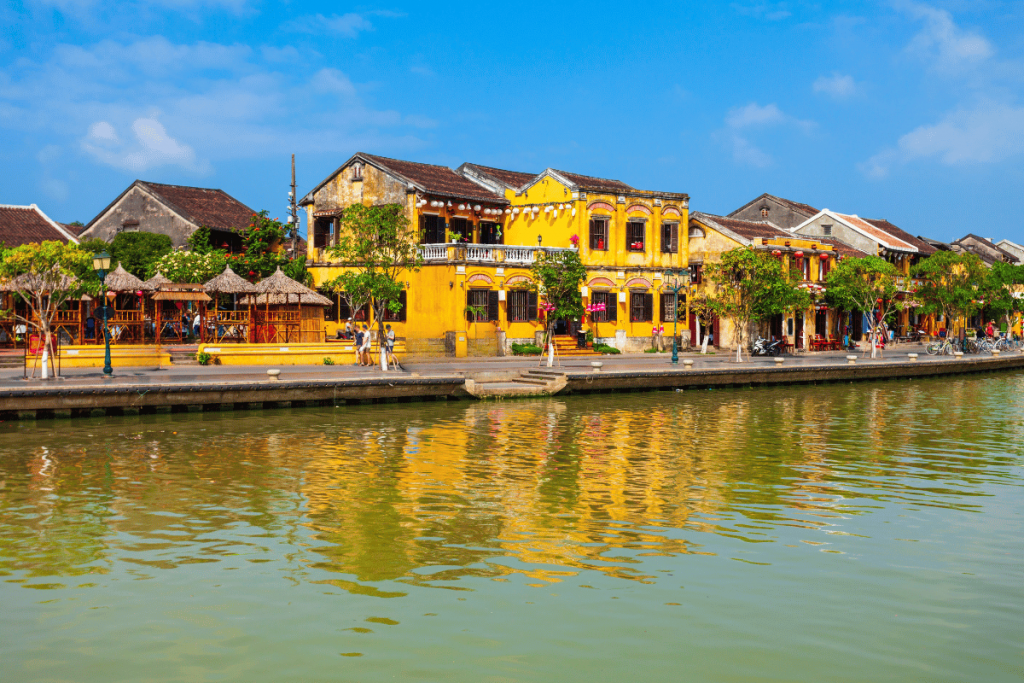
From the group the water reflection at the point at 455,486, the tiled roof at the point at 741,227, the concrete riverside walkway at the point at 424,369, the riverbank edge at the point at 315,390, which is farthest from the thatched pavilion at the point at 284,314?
the tiled roof at the point at 741,227

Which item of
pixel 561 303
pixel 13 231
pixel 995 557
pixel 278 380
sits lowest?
pixel 995 557

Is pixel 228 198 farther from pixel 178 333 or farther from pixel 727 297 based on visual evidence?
pixel 727 297

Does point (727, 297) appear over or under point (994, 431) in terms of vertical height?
over

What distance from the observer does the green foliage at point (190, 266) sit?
40.4 m

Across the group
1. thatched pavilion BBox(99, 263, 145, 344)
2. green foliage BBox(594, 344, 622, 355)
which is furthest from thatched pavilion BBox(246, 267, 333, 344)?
green foliage BBox(594, 344, 622, 355)

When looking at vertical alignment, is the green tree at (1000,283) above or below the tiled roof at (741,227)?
below

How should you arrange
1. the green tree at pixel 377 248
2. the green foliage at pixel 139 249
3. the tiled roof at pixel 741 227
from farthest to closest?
1. the tiled roof at pixel 741 227
2. the green foliage at pixel 139 249
3. the green tree at pixel 377 248

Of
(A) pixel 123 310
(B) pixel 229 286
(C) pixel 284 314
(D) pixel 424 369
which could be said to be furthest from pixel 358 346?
(A) pixel 123 310

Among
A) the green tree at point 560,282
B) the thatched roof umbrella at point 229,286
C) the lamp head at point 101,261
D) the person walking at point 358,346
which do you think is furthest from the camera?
the green tree at point 560,282

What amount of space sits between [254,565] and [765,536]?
635cm

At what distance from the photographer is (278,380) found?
2597cm

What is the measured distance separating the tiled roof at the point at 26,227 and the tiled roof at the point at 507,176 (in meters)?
22.0

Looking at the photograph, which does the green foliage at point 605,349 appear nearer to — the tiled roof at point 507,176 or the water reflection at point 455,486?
the tiled roof at point 507,176

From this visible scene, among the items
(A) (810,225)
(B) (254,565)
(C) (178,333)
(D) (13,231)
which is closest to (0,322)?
(C) (178,333)
